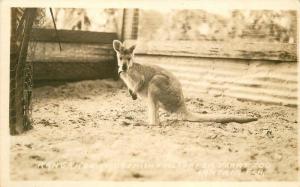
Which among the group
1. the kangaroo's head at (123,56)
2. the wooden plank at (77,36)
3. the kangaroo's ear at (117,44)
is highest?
the wooden plank at (77,36)

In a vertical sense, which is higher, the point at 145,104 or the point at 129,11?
the point at 129,11

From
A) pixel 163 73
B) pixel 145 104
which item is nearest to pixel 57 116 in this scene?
pixel 145 104

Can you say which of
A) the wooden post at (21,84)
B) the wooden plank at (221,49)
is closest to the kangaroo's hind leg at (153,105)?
the wooden plank at (221,49)

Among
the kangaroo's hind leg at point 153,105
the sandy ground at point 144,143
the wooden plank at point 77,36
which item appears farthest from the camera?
the wooden plank at point 77,36

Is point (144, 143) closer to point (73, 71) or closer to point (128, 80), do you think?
point (128, 80)

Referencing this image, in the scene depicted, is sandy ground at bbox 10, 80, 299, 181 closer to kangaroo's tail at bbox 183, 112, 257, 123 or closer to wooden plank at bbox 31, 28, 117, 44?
kangaroo's tail at bbox 183, 112, 257, 123

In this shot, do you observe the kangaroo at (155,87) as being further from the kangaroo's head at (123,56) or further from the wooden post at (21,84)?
the wooden post at (21,84)

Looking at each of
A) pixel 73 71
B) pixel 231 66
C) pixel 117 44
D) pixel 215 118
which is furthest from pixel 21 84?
pixel 231 66

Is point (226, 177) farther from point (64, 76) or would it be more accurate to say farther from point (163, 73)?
point (64, 76)
